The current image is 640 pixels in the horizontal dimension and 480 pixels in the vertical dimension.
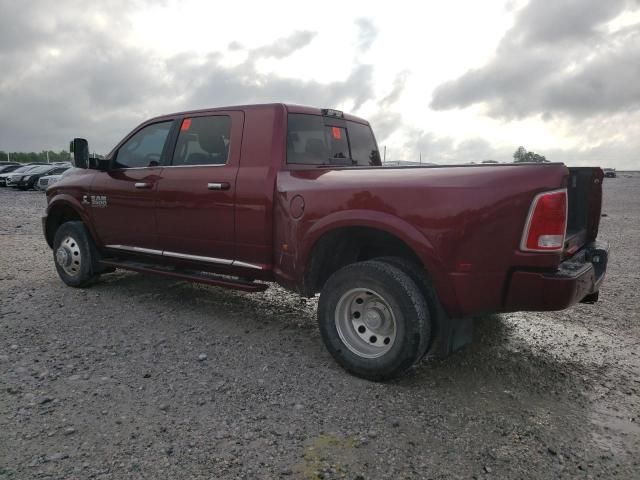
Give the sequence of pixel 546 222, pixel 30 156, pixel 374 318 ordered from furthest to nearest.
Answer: pixel 30 156
pixel 374 318
pixel 546 222

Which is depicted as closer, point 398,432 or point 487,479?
point 487,479

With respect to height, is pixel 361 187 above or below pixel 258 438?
above

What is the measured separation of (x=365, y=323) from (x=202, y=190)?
191 centimetres

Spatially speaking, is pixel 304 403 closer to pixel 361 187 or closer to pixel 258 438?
pixel 258 438

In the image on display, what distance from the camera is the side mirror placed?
17.8 ft

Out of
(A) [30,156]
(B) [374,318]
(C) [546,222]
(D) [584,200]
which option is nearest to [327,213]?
(B) [374,318]

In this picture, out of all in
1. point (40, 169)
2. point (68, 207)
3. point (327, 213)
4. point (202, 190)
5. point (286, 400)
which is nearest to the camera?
point (286, 400)

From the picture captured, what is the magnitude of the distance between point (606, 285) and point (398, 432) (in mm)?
4586

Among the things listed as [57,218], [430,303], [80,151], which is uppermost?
[80,151]

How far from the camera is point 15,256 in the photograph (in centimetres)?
798

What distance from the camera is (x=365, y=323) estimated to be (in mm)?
3525

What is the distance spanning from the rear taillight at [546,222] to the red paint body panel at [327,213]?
4 cm

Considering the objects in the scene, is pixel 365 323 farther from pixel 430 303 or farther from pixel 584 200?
pixel 584 200

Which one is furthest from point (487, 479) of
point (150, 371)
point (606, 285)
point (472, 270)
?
point (606, 285)
